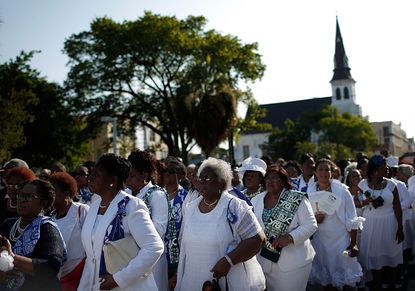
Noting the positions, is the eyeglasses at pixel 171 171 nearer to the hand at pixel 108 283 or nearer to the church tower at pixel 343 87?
the hand at pixel 108 283

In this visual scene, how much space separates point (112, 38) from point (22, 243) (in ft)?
105

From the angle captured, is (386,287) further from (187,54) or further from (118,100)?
(118,100)

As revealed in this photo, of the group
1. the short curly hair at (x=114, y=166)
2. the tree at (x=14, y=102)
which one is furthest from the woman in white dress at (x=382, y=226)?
the tree at (x=14, y=102)

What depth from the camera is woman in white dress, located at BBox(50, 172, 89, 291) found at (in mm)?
4770

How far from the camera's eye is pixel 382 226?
871 centimetres

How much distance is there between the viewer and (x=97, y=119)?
3672 cm

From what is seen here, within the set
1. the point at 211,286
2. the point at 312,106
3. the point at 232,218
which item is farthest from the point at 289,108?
the point at 211,286

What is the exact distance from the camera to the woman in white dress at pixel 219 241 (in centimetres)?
450

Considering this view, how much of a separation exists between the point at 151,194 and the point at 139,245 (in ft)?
4.75

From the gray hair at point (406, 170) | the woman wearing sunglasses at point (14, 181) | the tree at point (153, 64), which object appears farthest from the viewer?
the tree at point (153, 64)

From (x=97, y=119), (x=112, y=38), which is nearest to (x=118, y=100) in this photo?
(x=97, y=119)

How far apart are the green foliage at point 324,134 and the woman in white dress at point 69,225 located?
227ft

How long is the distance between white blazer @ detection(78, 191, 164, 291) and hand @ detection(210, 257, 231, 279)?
542 mm

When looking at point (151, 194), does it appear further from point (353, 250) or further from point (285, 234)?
point (353, 250)
